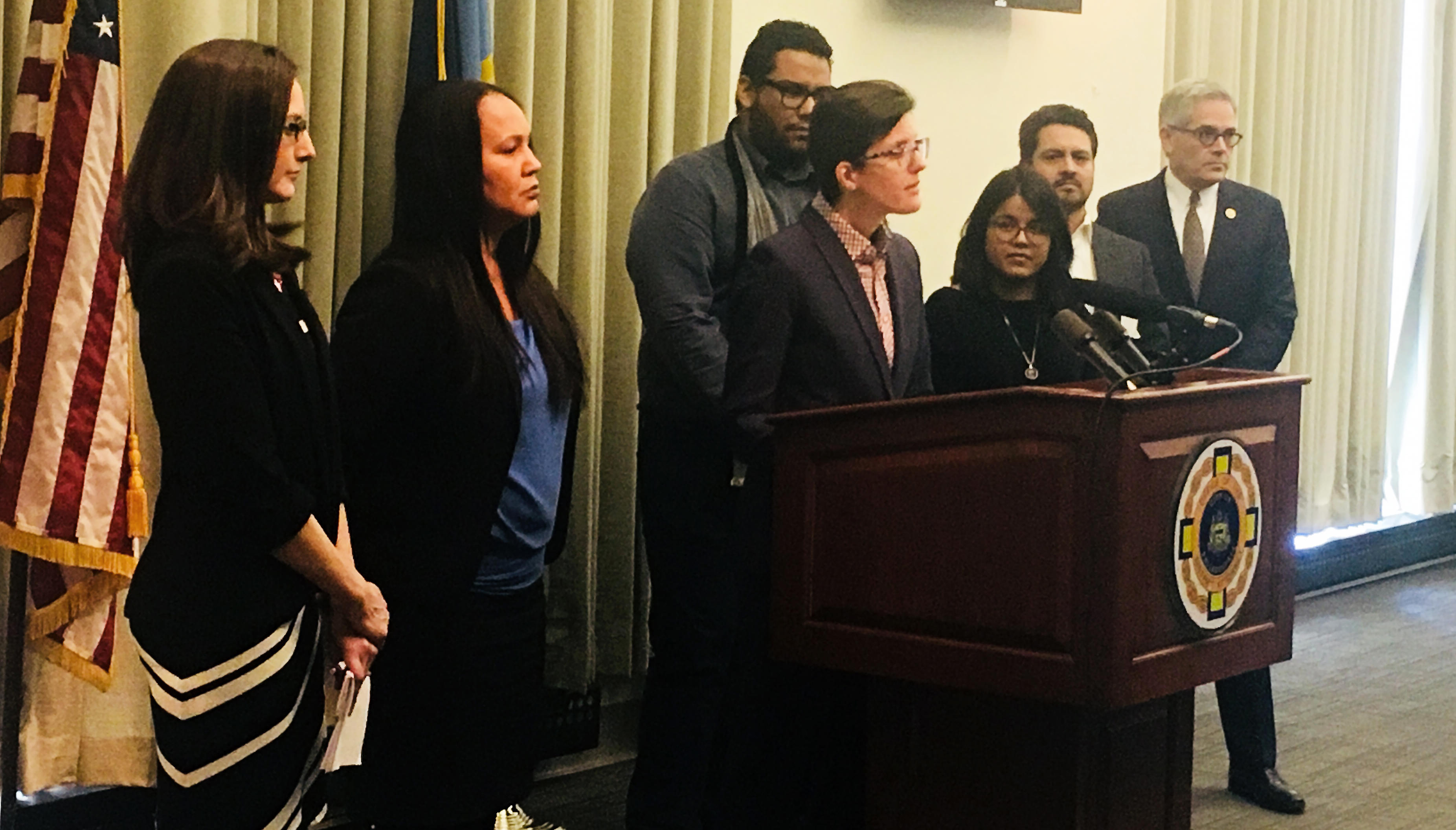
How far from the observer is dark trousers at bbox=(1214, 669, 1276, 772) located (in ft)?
13.1

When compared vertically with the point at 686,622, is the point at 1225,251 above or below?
above

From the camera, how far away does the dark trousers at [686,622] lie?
3.43 m

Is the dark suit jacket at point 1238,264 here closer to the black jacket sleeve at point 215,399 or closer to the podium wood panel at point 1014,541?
the podium wood panel at point 1014,541

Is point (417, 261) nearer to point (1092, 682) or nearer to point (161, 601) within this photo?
point (161, 601)

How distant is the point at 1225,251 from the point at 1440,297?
4.35m

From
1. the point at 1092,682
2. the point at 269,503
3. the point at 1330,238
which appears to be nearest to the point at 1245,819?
the point at 1092,682

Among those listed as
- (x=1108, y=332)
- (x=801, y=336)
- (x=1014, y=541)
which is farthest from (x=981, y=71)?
(x=1014, y=541)

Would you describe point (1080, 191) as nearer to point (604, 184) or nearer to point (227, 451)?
point (604, 184)

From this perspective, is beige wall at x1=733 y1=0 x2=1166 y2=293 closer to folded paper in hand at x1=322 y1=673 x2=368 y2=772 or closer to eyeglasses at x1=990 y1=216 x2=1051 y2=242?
eyeglasses at x1=990 y1=216 x2=1051 y2=242

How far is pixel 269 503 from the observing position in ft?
6.42

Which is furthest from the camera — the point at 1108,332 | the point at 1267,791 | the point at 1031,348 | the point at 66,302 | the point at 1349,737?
the point at 1349,737

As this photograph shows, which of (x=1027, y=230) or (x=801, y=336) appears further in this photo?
(x=1027, y=230)

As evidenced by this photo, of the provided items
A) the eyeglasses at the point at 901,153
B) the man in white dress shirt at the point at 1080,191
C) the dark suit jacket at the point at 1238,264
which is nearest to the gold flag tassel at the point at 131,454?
the eyeglasses at the point at 901,153

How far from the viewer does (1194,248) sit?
4.15m
